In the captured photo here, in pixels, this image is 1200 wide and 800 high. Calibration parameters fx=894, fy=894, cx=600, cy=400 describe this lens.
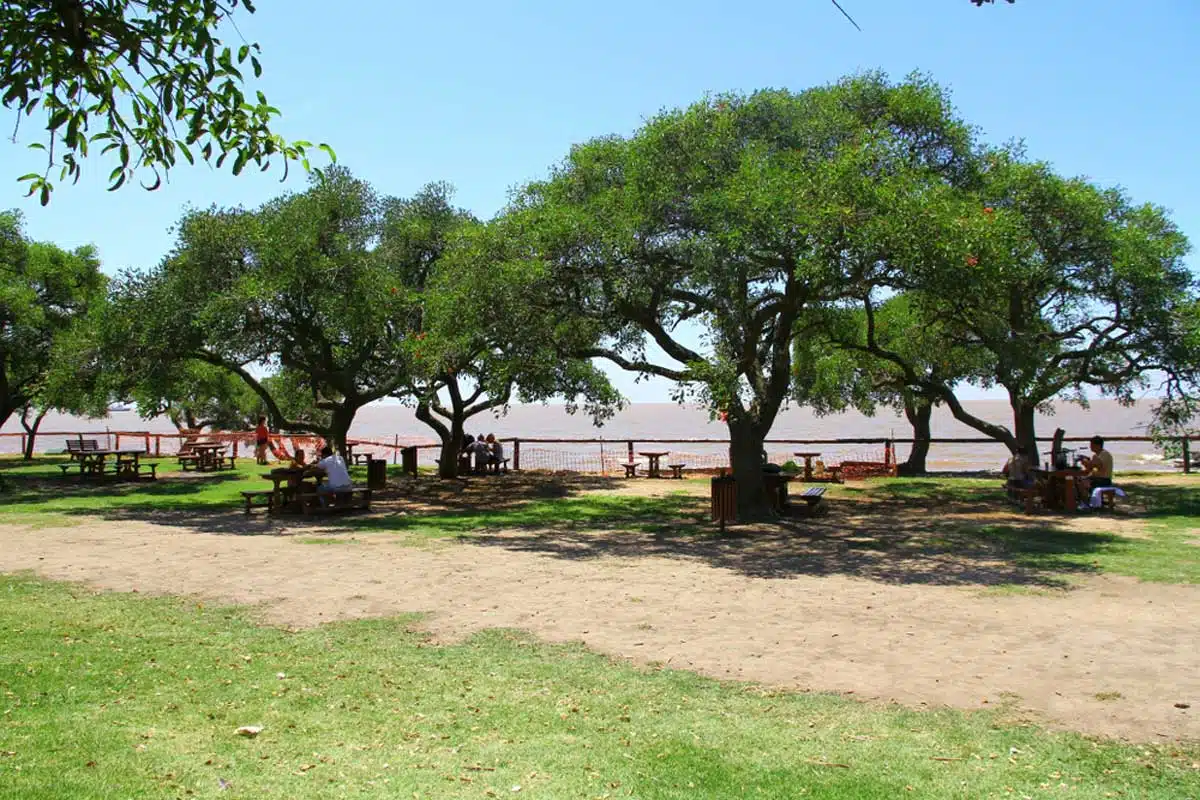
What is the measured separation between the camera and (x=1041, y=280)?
16672mm

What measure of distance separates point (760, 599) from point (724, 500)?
16.3 ft

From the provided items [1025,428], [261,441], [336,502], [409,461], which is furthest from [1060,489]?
[261,441]

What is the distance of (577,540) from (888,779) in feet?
28.7

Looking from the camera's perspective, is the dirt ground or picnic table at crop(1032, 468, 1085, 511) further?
picnic table at crop(1032, 468, 1085, 511)

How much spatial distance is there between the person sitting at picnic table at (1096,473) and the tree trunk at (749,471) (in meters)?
5.45

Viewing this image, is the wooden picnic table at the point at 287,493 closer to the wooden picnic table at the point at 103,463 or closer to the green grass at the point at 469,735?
the wooden picnic table at the point at 103,463

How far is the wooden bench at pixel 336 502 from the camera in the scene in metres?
15.1

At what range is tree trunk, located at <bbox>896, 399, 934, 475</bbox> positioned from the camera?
25.6m

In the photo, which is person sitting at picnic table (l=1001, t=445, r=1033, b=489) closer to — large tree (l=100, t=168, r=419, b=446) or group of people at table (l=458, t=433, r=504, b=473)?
large tree (l=100, t=168, r=419, b=446)

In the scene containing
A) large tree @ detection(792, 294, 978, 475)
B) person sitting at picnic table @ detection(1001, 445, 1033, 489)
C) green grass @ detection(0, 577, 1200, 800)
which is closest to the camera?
green grass @ detection(0, 577, 1200, 800)

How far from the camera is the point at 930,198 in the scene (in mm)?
11953

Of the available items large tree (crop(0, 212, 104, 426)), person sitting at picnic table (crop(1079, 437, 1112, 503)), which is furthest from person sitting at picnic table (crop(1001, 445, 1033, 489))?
large tree (crop(0, 212, 104, 426))

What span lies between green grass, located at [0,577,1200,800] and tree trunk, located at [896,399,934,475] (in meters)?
21.2

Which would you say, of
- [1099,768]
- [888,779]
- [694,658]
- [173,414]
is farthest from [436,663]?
[173,414]
